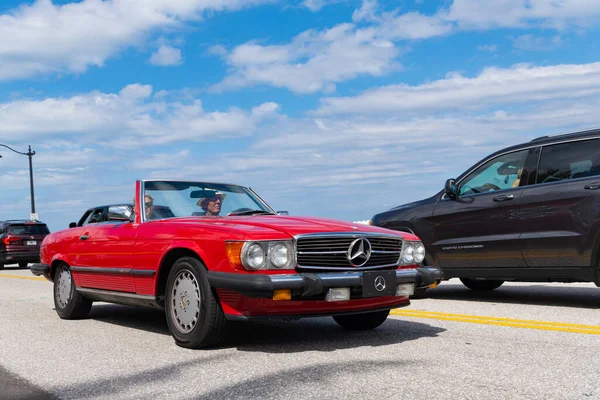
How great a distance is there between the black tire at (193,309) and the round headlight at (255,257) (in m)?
A: 0.41

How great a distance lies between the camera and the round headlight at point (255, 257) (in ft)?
16.8

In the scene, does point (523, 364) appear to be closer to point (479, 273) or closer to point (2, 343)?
point (479, 273)

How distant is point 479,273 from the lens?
8445mm

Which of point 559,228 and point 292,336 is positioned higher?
point 559,228

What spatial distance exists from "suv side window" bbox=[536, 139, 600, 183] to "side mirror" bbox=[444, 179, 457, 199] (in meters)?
1.07

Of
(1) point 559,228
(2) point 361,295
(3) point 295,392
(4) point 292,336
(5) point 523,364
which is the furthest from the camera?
(1) point 559,228

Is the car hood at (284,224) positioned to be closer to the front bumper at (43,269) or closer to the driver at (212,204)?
the driver at (212,204)

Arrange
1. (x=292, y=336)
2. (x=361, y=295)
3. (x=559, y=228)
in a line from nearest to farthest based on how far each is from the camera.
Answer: (x=361, y=295)
(x=292, y=336)
(x=559, y=228)

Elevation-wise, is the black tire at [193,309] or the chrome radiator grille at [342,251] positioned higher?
the chrome radiator grille at [342,251]

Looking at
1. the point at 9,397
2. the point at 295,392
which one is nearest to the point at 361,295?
the point at 295,392

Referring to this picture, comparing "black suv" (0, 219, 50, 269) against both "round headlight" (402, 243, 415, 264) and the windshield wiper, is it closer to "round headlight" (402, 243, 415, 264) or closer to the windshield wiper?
the windshield wiper

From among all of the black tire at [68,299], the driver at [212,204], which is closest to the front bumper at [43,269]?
the black tire at [68,299]

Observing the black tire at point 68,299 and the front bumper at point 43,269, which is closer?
the black tire at point 68,299

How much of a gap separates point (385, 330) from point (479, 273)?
8.02ft
